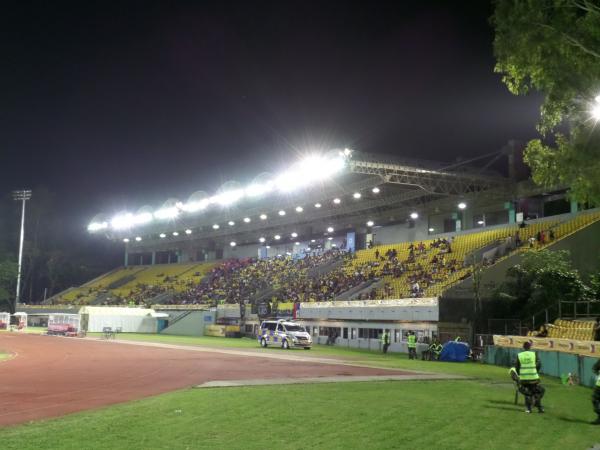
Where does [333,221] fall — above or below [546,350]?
above

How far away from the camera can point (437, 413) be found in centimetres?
1295

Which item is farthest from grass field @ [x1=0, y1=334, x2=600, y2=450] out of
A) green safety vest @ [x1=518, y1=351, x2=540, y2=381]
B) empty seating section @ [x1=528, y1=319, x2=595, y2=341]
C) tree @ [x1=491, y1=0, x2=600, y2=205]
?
empty seating section @ [x1=528, y1=319, x2=595, y2=341]

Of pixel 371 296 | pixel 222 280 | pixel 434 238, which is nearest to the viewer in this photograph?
pixel 371 296

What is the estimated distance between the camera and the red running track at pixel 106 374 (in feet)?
47.4

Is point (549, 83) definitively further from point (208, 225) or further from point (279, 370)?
point (208, 225)

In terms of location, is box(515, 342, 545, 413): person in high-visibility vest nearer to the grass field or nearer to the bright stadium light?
the grass field

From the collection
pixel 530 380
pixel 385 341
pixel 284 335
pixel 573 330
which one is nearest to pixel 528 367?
pixel 530 380

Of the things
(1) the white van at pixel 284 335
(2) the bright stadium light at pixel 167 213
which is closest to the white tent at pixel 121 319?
(2) the bright stadium light at pixel 167 213

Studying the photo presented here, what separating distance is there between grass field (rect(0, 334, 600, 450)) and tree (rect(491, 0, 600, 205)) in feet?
18.0

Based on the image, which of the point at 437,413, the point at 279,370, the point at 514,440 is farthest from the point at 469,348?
the point at 514,440

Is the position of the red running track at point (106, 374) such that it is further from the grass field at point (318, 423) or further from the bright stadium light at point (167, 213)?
the bright stadium light at point (167, 213)

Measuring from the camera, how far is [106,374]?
2141 cm

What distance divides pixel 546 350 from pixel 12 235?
10277cm

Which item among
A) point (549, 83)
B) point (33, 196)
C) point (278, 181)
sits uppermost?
point (33, 196)
